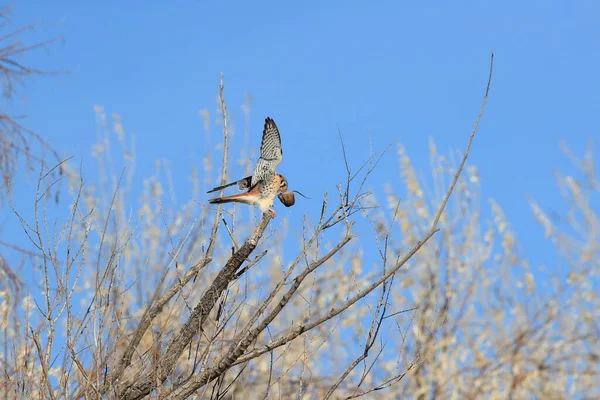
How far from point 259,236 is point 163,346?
0.71 meters

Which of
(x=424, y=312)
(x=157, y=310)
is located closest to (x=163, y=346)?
(x=157, y=310)

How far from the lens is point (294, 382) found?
23.9ft

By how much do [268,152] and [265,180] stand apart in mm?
287

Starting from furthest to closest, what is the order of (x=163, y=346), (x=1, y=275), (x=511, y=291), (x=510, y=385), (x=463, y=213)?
(x=463, y=213), (x=511, y=291), (x=510, y=385), (x=1, y=275), (x=163, y=346)

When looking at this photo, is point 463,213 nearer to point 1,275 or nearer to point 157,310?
point 1,275

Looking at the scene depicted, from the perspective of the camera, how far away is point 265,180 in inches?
189

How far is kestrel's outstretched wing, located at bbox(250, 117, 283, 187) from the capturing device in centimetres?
451

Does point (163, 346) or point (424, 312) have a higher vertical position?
point (424, 312)

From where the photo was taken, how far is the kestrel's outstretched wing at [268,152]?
4.51 m

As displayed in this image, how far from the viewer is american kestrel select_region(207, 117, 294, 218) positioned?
14.8 feet

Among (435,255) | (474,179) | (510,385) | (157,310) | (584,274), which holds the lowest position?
(157,310)

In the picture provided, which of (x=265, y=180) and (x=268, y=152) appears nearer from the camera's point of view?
(x=268, y=152)

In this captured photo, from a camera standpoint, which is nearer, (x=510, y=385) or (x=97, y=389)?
(x=97, y=389)

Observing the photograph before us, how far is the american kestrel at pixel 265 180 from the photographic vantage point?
4.50 meters
